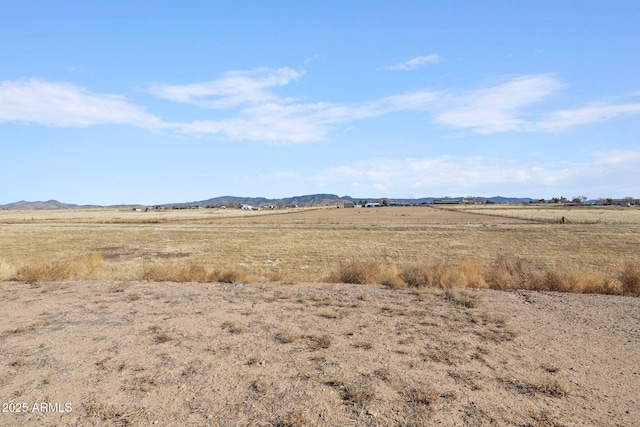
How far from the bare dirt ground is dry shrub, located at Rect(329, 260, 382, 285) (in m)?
2.61

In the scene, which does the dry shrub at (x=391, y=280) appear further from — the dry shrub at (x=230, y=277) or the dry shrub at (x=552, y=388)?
the dry shrub at (x=552, y=388)

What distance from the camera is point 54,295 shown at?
11609 mm

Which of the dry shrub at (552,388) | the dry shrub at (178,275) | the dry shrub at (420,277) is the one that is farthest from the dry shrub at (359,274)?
the dry shrub at (552,388)

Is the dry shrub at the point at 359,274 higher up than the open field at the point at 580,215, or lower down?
higher up

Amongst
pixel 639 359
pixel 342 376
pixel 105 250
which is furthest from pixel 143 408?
pixel 105 250

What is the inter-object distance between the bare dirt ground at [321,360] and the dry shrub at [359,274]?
2612 mm

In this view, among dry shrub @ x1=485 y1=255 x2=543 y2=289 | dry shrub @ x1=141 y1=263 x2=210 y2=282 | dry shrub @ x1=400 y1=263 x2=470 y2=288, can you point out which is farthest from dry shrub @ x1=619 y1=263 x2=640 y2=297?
dry shrub @ x1=141 y1=263 x2=210 y2=282

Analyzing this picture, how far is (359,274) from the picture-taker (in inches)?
553

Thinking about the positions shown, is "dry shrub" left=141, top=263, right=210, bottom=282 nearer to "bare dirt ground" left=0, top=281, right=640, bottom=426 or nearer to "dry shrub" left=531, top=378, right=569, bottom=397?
"bare dirt ground" left=0, top=281, right=640, bottom=426

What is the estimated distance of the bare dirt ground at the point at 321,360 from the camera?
5070 mm

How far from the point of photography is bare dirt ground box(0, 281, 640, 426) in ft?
16.6

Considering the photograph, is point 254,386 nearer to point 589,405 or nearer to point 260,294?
point 589,405

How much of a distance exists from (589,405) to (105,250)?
111ft

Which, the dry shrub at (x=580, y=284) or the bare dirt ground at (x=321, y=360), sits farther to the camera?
the dry shrub at (x=580, y=284)
